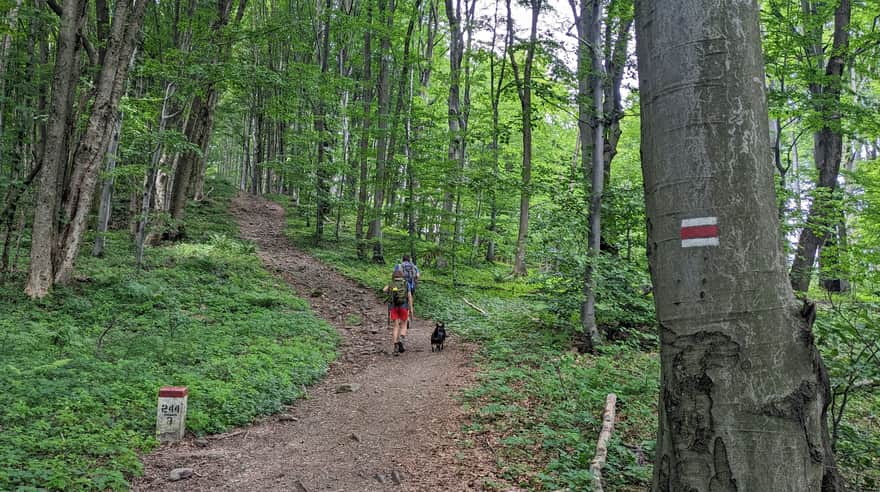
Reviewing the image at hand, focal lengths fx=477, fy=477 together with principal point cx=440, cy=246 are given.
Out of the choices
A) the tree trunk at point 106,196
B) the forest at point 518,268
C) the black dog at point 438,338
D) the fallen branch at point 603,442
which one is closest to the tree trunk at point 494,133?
the forest at point 518,268

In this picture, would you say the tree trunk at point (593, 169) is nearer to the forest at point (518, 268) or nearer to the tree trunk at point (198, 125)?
the forest at point (518, 268)

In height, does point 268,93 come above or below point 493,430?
above

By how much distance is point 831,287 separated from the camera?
1388cm

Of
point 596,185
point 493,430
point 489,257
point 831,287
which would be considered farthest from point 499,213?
point 493,430

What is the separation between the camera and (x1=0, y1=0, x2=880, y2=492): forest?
5.85 feet

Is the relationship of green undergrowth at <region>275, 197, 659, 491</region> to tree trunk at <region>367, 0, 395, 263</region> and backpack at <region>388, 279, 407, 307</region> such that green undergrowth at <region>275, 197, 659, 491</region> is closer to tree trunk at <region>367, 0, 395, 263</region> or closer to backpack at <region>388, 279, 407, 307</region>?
backpack at <region>388, 279, 407, 307</region>

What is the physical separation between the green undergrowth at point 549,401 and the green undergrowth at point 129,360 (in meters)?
2.89

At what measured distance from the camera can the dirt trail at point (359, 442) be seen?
4238mm

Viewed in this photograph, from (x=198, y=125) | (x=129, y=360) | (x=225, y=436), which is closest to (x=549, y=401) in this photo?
(x=225, y=436)

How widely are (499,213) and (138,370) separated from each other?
20.0 m

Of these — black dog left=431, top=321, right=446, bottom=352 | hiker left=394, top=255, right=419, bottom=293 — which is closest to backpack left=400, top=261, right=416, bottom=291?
hiker left=394, top=255, right=419, bottom=293

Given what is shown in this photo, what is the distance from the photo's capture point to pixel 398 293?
9.12 meters

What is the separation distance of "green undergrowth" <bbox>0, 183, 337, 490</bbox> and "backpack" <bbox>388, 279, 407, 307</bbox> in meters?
1.48

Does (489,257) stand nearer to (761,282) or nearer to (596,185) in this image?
(596,185)
